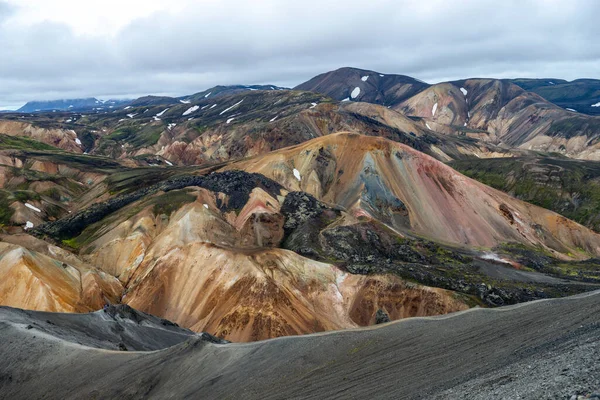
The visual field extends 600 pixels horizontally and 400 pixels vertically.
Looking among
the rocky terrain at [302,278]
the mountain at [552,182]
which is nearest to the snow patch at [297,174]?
the rocky terrain at [302,278]

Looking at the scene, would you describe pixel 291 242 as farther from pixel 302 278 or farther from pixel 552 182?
pixel 552 182

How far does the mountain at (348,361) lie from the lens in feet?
59.0

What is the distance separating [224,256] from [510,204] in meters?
64.7

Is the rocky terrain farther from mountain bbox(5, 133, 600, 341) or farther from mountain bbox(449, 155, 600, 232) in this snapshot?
mountain bbox(449, 155, 600, 232)

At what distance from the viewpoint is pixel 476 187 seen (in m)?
92.4

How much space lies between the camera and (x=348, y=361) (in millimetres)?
25766

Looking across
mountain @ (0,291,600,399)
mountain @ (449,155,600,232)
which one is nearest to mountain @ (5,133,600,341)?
mountain @ (0,291,600,399)

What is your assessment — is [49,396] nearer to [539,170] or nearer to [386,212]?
[386,212]

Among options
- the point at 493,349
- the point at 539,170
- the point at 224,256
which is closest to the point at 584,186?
the point at 539,170

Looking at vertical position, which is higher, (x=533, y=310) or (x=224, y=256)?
(x=533, y=310)

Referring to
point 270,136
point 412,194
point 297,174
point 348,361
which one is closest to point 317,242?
point 412,194

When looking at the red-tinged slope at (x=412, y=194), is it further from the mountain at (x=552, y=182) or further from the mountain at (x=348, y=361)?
the mountain at (x=348, y=361)

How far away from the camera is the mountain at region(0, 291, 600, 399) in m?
18.0

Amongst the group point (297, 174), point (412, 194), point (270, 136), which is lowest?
point (412, 194)
